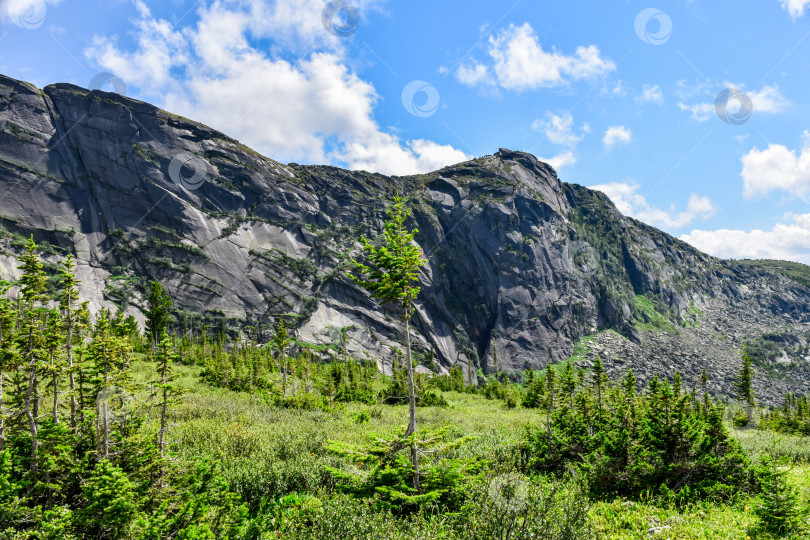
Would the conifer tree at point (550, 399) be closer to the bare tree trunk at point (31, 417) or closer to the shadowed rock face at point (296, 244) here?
the bare tree trunk at point (31, 417)

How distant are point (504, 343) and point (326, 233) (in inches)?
3567

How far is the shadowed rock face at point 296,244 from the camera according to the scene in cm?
11831

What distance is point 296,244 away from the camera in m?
149

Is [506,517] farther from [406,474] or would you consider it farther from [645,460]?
[645,460]

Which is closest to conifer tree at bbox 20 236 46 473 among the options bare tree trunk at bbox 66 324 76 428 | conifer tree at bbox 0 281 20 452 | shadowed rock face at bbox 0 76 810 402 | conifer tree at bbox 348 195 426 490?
conifer tree at bbox 0 281 20 452

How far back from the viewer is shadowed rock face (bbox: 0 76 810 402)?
118 meters

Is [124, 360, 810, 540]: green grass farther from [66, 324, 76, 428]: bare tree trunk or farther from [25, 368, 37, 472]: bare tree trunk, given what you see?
[25, 368, 37, 472]: bare tree trunk

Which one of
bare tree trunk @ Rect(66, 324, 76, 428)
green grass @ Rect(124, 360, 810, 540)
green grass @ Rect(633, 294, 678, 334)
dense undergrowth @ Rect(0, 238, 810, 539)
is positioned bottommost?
green grass @ Rect(124, 360, 810, 540)

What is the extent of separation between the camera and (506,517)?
23.1 feet

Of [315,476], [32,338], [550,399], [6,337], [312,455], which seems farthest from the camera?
[550,399]

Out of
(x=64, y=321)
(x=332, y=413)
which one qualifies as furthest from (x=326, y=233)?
(x=64, y=321)

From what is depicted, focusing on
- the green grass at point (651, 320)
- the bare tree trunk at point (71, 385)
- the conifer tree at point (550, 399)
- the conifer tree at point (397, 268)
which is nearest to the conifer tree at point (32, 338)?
the bare tree trunk at point (71, 385)

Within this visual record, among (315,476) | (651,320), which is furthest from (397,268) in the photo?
(651,320)

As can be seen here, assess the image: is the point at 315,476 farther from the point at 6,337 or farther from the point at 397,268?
the point at 6,337
